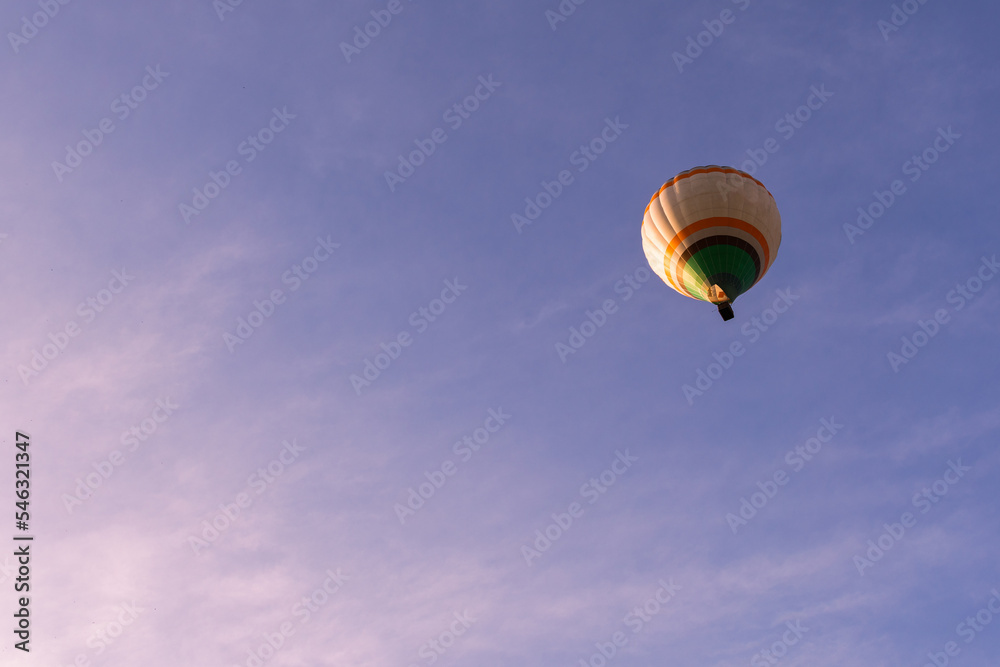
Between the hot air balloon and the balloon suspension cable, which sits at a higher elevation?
the hot air balloon

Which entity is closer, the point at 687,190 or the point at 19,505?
the point at 19,505

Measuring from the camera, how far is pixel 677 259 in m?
36.8

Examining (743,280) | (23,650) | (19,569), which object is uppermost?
(743,280)

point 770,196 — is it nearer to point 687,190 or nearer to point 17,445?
point 687,190

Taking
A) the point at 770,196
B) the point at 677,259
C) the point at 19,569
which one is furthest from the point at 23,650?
the point at 770,196

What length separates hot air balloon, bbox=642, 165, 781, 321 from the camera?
117 feet

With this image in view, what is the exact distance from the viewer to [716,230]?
3556 centimetres

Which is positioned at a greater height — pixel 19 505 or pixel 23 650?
pixel 19 505

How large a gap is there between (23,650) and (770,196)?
3066 cm

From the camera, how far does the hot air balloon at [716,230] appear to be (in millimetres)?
35594

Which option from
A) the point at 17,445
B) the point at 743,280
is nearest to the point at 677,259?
the point at 743,280

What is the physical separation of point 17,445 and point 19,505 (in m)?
2.04

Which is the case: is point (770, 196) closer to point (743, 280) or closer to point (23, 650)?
point (743, 280)

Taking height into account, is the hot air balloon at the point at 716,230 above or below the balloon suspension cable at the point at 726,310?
above
